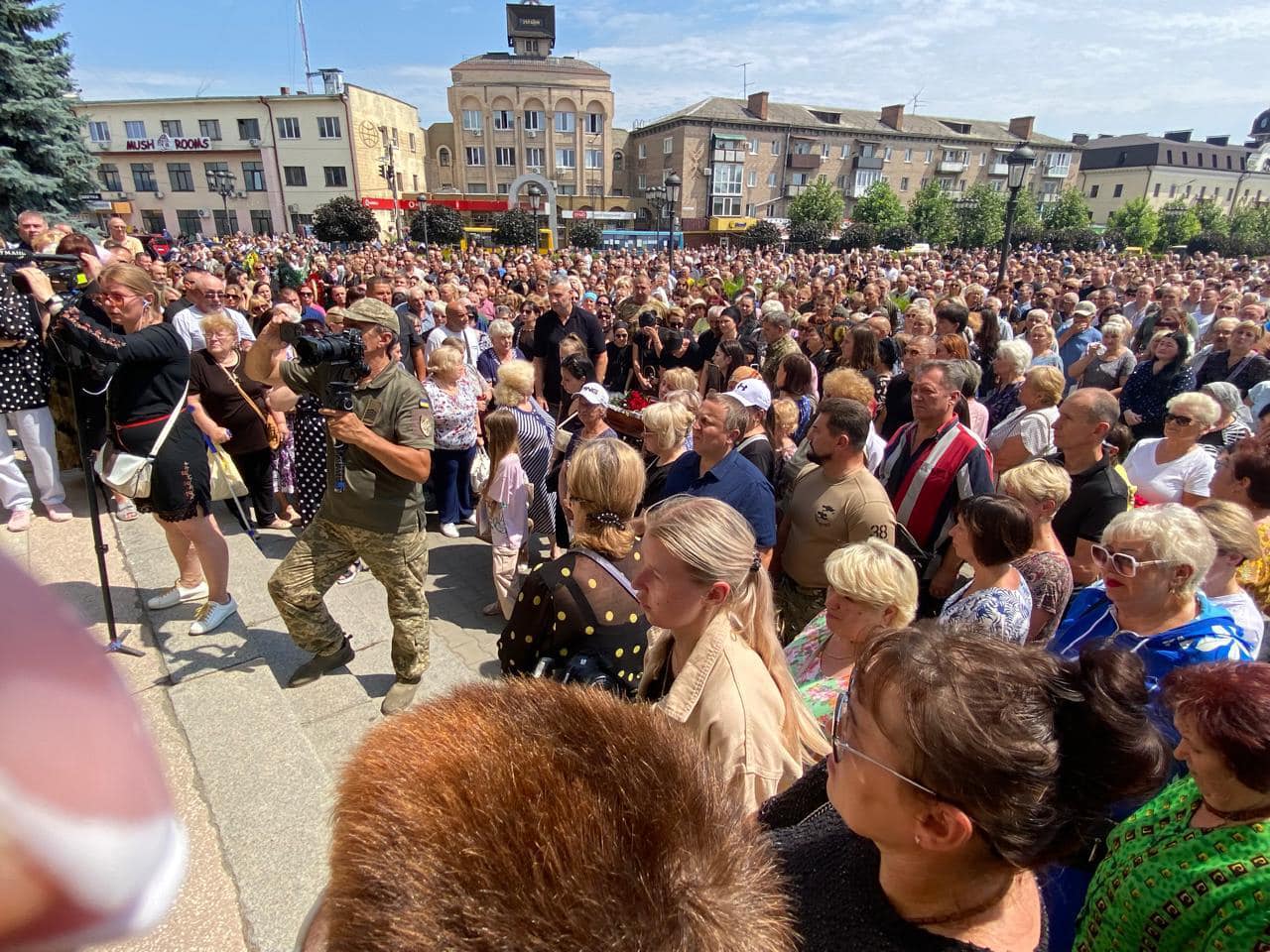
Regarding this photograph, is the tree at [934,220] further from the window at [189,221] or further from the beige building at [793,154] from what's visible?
the window at [189,221]

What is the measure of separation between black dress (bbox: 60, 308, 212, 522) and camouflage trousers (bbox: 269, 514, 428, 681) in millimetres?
732

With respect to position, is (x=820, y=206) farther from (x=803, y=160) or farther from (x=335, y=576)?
(x=335, y=576)

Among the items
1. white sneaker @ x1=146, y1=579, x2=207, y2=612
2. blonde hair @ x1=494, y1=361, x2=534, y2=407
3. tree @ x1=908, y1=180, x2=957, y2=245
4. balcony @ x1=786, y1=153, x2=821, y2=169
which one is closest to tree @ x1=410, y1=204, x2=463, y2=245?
tree @ x1=908, y1=180, x2=957, y2=245

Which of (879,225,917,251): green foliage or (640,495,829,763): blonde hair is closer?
(640,495,829,763): blonde hair

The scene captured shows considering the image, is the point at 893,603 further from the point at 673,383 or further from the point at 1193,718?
the point at 673,383

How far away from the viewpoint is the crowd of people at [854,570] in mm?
1173

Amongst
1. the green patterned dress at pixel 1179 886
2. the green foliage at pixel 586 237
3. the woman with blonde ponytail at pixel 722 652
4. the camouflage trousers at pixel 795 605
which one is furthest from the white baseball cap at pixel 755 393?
the green foliage at pixel 586 237

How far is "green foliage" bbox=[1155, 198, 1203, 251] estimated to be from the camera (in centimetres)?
5338

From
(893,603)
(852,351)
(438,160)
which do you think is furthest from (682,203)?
(893,603)

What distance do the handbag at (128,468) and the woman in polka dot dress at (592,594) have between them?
2237mm

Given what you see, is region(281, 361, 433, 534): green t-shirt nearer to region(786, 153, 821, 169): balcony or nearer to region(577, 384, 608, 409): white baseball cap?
region(577, 384, 608, 409): white baseball cap

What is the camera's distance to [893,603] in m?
2.37

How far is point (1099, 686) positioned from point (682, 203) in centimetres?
6859

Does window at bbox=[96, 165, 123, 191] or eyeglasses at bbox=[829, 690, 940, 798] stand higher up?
window at bbox=[96, 165, 123, 191]
